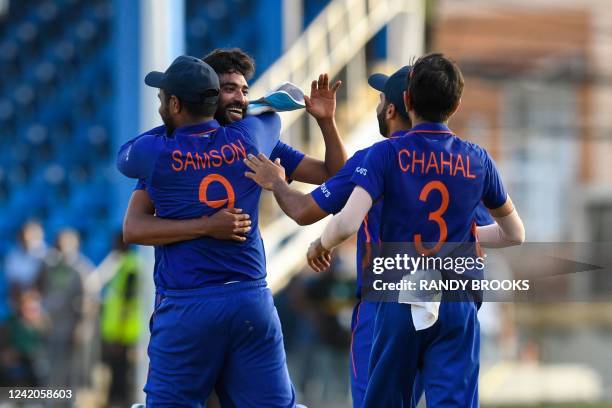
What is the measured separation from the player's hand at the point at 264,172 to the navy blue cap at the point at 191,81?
336mm

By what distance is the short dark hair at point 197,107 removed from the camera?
6.38 m

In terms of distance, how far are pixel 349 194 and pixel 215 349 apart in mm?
923

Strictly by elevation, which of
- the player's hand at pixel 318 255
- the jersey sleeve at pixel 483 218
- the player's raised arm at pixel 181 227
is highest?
the jersey sleeve at pixel 483 218

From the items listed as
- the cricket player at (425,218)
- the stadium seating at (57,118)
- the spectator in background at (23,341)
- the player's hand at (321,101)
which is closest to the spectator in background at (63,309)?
the spectator in background at (23,341)

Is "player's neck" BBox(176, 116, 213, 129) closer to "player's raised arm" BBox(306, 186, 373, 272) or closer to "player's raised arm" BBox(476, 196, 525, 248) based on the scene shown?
"player's raised arm" BBox(306, 186, 373, 272)

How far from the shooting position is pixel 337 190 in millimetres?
6336

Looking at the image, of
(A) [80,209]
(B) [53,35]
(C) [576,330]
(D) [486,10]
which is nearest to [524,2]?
(D) [486,10]

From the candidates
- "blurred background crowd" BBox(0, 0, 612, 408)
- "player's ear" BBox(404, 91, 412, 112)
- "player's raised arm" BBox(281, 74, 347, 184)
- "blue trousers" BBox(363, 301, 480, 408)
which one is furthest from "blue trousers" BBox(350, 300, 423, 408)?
"blurred background crowd" BBox(0, 0, 612, 408)

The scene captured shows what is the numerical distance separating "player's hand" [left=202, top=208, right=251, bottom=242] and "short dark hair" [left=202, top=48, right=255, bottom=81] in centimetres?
78

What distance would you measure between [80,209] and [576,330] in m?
7.85

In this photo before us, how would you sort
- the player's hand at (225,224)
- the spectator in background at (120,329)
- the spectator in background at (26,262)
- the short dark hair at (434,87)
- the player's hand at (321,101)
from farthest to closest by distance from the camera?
the spectator in background at (26,262), the spectator in background at (120,329), the player's hand at (321,101), the player's hand at (225,224), the short dark hair at (434,87)

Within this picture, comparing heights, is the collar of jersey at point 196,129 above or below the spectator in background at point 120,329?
above

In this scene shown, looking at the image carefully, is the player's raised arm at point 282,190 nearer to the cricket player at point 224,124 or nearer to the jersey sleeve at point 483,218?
the cricket player at point 224,124

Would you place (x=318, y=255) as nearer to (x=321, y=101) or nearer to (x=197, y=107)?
(x=197, y=107)
